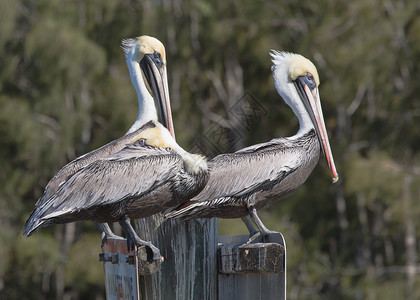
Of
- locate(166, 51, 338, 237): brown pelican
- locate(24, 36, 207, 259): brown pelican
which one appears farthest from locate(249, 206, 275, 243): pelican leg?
locate(24, 36, 207, 259): brown pelican

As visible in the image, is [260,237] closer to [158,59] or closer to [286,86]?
[286,86]

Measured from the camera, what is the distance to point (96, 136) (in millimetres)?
12234

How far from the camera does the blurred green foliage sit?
37.3 ft

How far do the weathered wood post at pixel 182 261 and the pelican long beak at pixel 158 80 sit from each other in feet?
4.82

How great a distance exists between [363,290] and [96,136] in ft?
15.3

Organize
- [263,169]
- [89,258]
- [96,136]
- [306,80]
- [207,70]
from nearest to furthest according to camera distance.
Answer: [263,169] → [306,80] → [89,258] → [96,136] → [207,70]

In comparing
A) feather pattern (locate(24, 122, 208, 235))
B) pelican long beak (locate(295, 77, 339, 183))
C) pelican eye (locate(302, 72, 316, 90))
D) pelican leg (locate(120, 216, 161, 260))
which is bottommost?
pelican leg (locate(120, 216, 161, 260))

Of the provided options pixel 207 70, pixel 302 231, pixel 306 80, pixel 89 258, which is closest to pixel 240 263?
pixel 306 80

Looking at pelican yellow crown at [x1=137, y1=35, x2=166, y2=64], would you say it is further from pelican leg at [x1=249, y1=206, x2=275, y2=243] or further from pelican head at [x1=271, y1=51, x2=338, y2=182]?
pelican leg at [x1=249, y1=206, x2=275, y2=243]

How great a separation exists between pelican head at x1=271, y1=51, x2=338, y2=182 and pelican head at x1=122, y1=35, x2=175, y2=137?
763 millimetres

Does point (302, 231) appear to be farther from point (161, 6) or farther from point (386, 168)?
point (161, 6)

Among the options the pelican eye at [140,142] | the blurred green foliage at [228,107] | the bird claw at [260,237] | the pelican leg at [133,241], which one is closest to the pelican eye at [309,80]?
the bird claw at [260,237]

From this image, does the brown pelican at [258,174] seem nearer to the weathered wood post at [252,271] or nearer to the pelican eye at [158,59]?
the weathered wood post at [252,271]

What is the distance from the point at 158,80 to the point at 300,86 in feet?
3.17
